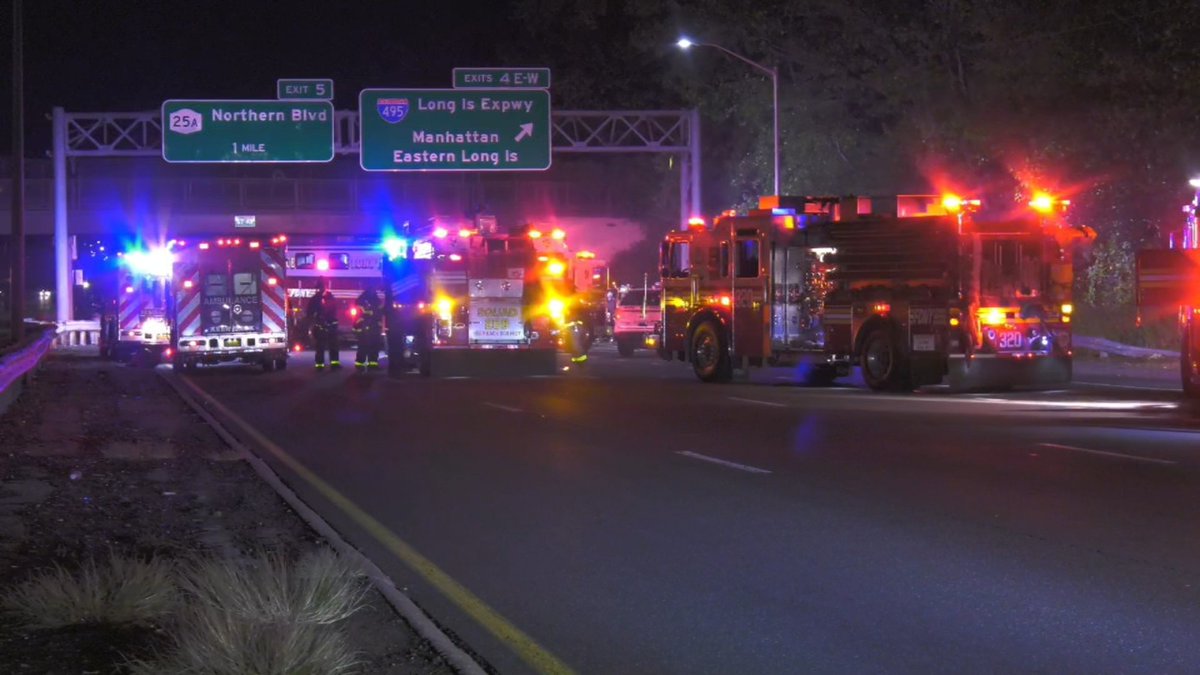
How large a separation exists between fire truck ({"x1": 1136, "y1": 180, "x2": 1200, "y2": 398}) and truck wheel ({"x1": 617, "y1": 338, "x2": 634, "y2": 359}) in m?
19.6

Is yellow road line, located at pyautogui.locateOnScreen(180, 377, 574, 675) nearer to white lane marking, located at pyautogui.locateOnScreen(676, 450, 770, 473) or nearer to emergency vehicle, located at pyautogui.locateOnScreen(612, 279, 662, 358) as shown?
white lane marking, located at pyautogui.locateOnScreen(676, 450, 770, 473)

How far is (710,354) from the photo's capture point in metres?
26.2

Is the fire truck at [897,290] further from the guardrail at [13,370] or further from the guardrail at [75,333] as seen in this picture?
the guardrail at [75,333]

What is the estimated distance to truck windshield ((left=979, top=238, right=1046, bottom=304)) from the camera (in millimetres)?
21672

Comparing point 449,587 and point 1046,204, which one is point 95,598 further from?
point 1046,204

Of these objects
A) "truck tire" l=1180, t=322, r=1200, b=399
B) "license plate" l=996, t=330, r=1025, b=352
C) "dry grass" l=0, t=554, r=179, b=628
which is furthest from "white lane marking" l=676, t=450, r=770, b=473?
"truck tire" l=1180, t=322, r=1200, b=399

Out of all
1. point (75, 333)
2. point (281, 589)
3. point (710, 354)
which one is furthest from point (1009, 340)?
point (75, 333)

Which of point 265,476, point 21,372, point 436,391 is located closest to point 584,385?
point 436,391

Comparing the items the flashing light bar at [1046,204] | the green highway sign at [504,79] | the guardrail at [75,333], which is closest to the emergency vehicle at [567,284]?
the green highway sign at [504,79]

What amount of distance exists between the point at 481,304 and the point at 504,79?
13887 mm

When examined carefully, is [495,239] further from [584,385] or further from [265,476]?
[265,476]

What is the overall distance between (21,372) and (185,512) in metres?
11.5

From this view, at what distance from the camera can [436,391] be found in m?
24.1

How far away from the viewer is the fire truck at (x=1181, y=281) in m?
19.1
